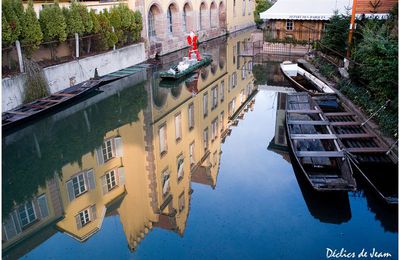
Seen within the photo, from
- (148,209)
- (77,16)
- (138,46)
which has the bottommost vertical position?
(148,209)

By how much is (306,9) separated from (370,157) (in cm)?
2110

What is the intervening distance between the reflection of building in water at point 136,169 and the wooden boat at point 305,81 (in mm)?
3034

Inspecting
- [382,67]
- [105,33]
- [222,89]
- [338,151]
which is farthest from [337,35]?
[105,33]

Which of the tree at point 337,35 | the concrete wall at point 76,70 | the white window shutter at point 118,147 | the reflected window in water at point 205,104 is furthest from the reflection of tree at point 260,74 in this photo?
the white window shutter at point 118,147

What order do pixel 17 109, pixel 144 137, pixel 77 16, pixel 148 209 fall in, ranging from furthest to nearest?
pixel 77 16 < pixel 17 109 < pixel 144 137 < pixel 148 209

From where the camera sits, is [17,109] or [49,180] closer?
[49,180]

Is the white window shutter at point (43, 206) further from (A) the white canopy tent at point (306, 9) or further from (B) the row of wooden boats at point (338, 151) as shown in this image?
(A) the white canopy tent at point (306, 9)

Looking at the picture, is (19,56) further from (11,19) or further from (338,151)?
(338,151)

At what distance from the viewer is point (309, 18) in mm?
27906

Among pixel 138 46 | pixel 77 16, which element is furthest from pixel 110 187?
pixel 138 46

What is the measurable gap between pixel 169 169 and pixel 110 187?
6.79 ft

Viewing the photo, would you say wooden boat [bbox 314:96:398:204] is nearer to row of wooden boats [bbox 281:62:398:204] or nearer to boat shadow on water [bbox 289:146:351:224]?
row of wooden boats [bbox 281:62:398:204]

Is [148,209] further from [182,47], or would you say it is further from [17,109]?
[182,47]

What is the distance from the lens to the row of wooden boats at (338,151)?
9.50 metres
